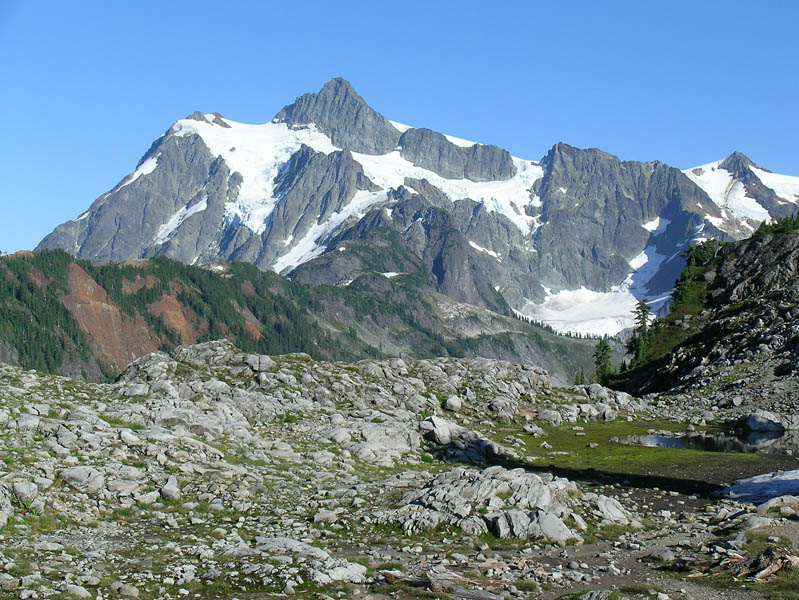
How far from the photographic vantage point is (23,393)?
5591cm

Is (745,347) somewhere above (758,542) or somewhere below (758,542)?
above

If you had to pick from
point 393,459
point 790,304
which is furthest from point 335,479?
point 790,304

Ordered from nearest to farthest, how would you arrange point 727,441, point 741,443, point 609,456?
point 609,456, point 741,443, point 727,441

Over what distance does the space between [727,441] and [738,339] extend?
60581mm

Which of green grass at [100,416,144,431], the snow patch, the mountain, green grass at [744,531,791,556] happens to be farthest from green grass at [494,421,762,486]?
green grass at [100,416,144,431]

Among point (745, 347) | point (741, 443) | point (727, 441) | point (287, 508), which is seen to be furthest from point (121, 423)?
point (745, 347)

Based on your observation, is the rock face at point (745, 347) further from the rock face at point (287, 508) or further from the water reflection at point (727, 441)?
the rock face at point (287, 508)

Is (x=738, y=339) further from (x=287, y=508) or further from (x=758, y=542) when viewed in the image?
(x=287, y=508)

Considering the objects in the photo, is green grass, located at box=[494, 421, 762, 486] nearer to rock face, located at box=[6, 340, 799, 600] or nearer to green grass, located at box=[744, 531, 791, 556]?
rock face, located at box=[6, 340, 799, 600]

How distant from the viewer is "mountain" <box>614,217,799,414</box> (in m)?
117

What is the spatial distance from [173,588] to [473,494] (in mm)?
18315

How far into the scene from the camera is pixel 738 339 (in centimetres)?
14125

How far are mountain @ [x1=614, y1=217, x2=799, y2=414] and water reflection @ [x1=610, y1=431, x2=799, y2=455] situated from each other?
1291cm

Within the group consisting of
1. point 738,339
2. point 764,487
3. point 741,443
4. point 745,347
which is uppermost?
point 738,339
